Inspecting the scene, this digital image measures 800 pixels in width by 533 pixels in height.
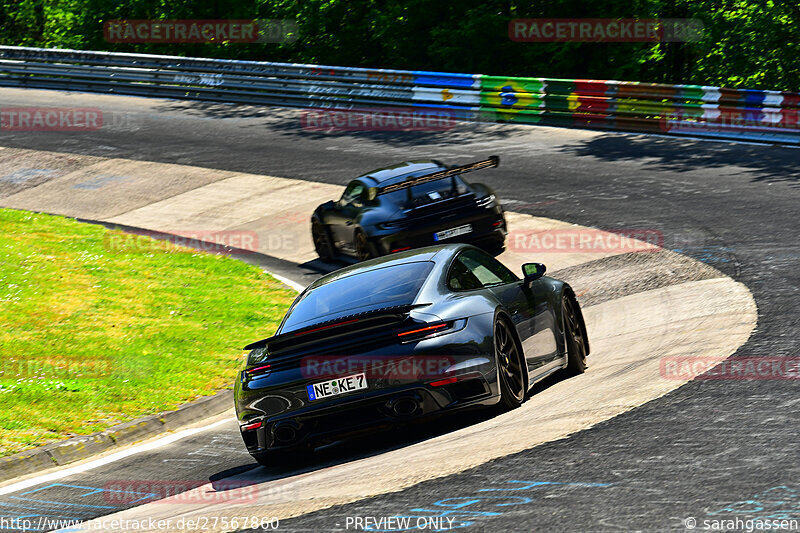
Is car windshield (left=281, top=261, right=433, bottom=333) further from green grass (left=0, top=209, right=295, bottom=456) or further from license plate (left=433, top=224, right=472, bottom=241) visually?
license plate (left=433, top=224, right=472, bottom=241)

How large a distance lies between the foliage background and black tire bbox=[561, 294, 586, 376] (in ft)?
57.7

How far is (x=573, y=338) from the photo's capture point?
31.1 feet

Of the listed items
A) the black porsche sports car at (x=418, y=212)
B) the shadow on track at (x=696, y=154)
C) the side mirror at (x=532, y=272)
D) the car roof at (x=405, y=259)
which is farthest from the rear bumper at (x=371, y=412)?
the shadow on track at (x=696, y=154)

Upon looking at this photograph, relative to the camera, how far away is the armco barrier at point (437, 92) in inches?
856

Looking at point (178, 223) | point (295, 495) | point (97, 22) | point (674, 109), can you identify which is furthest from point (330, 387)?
point (97, 22)

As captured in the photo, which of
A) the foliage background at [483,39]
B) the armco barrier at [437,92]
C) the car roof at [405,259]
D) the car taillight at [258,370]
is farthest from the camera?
the foliage background at [483,39]

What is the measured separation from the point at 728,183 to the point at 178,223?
10148mm

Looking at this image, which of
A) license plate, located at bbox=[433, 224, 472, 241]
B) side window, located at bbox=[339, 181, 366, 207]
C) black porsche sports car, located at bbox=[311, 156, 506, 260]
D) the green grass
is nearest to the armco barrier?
black porsche sports car, located at bbox=[311, 156, 506, 260]

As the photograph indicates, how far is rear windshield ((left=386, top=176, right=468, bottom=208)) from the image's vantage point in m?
15.4

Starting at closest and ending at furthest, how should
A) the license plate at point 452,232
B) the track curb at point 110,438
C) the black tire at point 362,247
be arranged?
the track curb at point 110,438 < the license plate at point 452,232 < the black tire at point 362,247

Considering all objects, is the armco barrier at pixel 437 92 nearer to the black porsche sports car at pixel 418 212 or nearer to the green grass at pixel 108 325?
the black porsche sports car at pixel 418 212

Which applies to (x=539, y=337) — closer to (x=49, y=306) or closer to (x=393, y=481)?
(x=393, y=481)

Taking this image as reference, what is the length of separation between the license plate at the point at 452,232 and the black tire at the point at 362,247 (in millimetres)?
996

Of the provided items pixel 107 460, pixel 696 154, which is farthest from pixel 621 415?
pixel 696 154
